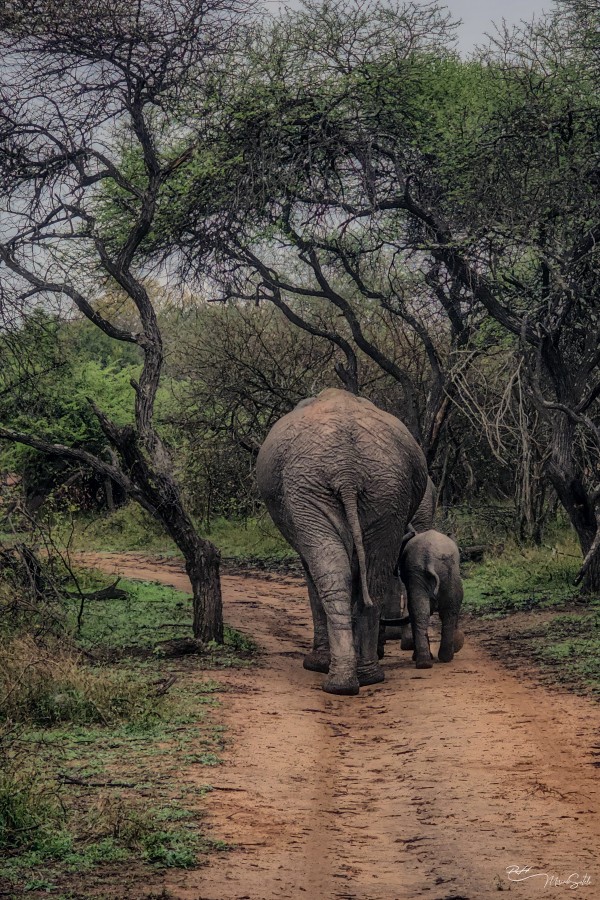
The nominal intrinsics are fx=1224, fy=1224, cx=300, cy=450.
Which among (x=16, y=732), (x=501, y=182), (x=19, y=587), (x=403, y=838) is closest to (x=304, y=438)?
(x=19, y=587)

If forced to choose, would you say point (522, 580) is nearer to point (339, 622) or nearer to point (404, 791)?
point (339, 622)

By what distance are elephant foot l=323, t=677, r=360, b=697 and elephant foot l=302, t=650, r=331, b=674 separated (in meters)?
0.91

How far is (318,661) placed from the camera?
10.5m

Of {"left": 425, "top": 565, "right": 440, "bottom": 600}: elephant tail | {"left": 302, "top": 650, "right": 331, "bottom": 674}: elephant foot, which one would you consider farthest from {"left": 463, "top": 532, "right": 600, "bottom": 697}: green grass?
{"left": 302, "top": 650, "right": 331, "bottom": 674}: elephant foot

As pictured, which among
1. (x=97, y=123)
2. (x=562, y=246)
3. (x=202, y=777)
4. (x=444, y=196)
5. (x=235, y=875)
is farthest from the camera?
(x=444, y=196)

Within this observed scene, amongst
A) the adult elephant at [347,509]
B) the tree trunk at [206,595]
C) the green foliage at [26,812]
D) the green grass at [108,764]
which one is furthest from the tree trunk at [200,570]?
the green foliage at [26,812]

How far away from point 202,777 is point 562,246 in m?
9.53

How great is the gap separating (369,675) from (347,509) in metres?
1.34

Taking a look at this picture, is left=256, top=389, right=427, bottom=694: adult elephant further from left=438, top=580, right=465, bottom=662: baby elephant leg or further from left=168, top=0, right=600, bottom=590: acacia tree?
left=168, top=0, right=600, bottom=590: acacia tree

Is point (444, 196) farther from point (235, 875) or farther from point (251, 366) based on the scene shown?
point (235, 875)

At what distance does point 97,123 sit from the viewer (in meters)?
12.3

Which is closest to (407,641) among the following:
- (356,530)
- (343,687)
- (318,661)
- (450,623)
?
(450,623)

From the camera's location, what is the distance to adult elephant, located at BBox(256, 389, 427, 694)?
979cm

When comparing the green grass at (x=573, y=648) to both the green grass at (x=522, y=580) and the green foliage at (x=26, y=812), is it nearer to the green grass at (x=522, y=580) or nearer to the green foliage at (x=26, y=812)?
the green grass at (x=522, y=580)
